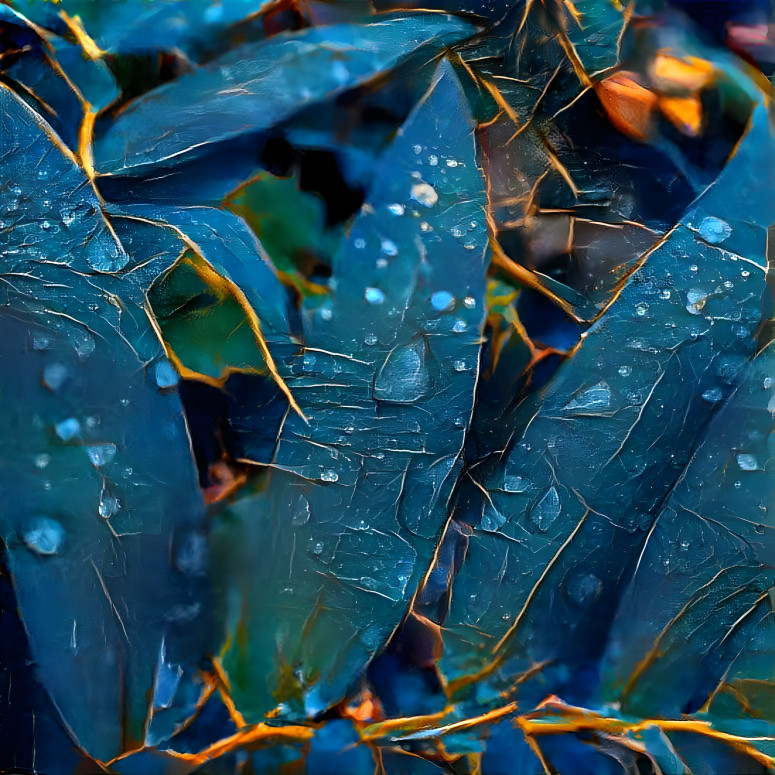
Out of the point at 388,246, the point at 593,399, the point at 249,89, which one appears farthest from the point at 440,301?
the point at 249,89

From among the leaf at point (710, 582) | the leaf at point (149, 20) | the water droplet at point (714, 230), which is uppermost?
the leaf at point (149, 20)

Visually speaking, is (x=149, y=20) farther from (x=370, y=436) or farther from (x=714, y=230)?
(x=714, y=230)

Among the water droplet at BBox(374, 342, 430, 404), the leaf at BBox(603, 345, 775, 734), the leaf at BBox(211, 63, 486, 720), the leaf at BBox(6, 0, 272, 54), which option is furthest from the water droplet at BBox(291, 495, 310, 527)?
the leaf at BBox(6, 0, 272, 54)

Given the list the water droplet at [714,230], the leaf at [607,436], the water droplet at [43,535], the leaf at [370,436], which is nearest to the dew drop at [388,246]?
the leaf at [370,436]

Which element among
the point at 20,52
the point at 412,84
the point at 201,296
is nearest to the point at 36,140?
the point at 20,52

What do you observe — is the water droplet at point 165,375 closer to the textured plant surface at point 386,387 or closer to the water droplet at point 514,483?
the textured plant surface at point 386,387

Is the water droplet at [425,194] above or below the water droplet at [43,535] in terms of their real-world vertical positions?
above
